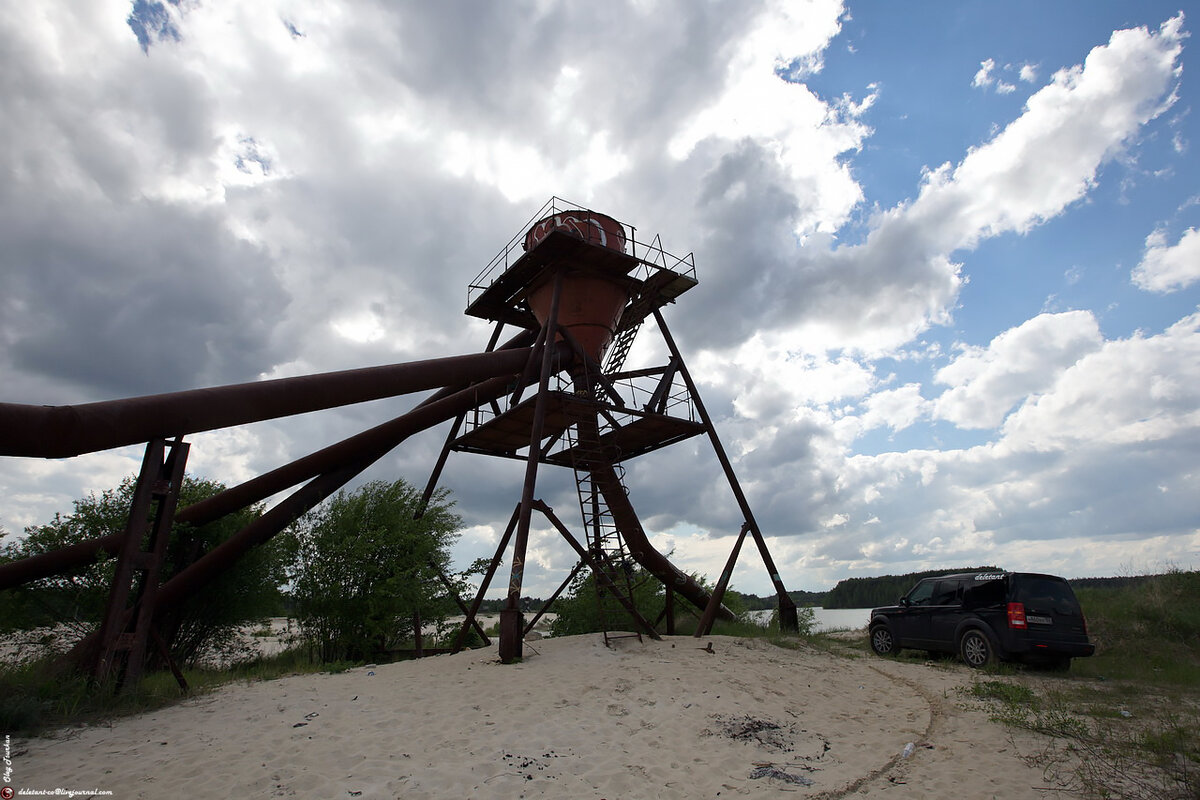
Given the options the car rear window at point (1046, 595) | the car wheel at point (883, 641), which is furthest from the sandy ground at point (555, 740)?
the car wheel at point (883, 641)

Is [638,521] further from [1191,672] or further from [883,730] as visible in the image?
[1191,672]

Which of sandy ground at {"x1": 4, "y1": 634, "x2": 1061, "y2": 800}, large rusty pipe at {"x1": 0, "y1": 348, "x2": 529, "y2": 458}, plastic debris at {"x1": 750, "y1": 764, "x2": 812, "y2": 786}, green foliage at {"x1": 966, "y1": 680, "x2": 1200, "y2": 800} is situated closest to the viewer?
green foliage at {"x1": 966, "y1": 680, "x2": 1200, "y2": 800}

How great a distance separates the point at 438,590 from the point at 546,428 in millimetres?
4813

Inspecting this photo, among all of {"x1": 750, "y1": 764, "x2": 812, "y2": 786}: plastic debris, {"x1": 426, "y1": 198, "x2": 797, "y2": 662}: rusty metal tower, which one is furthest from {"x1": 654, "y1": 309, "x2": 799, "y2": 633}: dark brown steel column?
{"x1": 750, "y1": 764, "x2": 812, "y2": 786}: plastic debris

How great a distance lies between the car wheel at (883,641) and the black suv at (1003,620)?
763 millimetres

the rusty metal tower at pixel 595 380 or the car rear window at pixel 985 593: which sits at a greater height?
the rusty metal tower at pixel 595 380

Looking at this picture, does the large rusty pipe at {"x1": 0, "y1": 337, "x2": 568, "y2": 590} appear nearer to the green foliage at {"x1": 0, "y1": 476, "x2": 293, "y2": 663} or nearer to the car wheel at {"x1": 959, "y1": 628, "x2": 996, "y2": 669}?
the green foliage at {"x1": 0, "y1": 476, "x2": 293, "y2": 663}

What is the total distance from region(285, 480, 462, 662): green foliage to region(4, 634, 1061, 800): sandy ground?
11.8 ft

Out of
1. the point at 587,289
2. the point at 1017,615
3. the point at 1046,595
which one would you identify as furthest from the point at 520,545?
the point at 1046,595

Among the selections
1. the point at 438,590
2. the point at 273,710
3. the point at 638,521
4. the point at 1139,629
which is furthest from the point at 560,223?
the point at 1139,629

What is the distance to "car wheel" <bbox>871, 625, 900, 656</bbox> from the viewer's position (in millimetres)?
14094

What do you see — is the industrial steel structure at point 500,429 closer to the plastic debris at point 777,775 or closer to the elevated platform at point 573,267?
the elevated platform at point 573,267

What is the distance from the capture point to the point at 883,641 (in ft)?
47.3

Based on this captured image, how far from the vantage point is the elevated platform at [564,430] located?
14.5m
